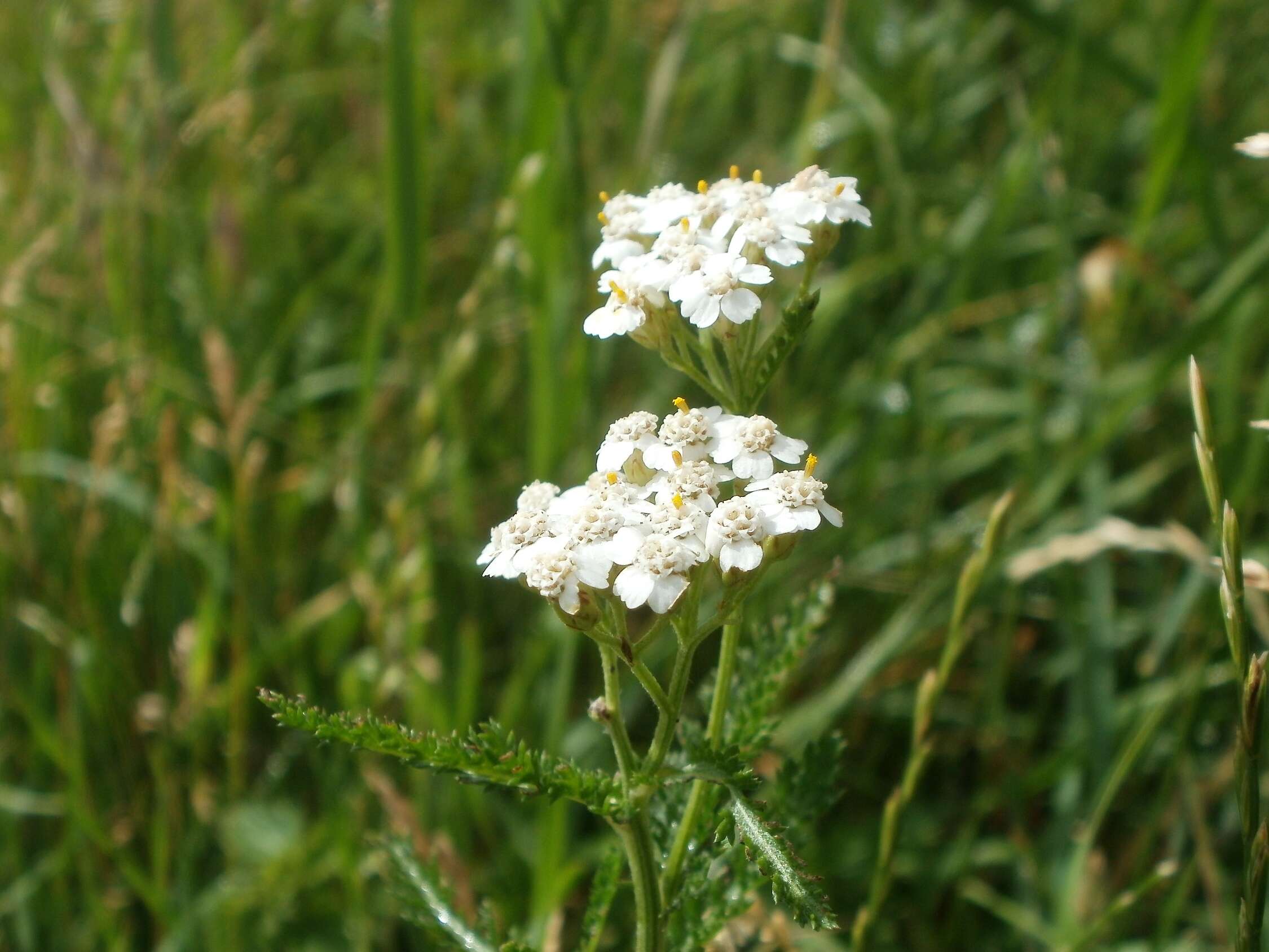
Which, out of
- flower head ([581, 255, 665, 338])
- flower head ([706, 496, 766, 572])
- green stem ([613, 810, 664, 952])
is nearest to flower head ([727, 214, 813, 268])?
flower head ([581, 255, 665, 338])

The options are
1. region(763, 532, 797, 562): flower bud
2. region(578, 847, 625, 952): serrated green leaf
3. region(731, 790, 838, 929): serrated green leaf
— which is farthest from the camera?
region(578, 847, 625, 952): serrated green leaf

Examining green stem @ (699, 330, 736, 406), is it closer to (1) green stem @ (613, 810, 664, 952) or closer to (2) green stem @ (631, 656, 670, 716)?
(2) green stem @ (631, 656, 670, 716)

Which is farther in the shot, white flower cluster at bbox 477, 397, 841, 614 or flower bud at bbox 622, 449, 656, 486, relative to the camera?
flower bud at bbox 622, 449, 656, 486

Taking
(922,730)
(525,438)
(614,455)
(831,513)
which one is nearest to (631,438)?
(614,455)

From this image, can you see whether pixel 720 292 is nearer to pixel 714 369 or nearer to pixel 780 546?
pixel 714 369

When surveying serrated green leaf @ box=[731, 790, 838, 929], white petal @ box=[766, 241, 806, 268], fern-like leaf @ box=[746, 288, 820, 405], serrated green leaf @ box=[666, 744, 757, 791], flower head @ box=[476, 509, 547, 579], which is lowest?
serrated green leaf @ box=[731, 790, 838, 929]

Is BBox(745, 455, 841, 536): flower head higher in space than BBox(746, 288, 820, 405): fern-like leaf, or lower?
lower

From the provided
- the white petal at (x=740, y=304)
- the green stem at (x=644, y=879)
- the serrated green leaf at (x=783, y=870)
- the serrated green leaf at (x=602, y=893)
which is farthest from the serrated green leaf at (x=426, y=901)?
the white petal at (x=740, y=304)
